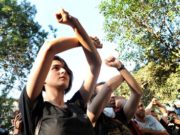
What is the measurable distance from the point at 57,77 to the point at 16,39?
15571 millimetres

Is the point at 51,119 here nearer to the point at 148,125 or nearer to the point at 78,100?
the point at 78,100

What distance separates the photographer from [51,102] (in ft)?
6.44

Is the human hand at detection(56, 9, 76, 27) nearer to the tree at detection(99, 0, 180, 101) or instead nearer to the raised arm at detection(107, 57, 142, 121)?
the raised arm at detection(107, 57, 142, 121)

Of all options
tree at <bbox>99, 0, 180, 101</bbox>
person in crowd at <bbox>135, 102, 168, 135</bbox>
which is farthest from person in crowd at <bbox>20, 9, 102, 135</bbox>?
tree at <bbox>99, 0, 180, 101</bbox>

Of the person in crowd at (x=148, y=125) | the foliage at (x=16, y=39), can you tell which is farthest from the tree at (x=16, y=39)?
the person in crowd at (x=148, y=125)

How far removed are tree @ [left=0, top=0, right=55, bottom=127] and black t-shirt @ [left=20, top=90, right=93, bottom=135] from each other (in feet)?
51.5

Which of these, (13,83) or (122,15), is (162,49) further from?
(13,83)

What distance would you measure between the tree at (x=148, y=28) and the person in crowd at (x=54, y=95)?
44.4ft

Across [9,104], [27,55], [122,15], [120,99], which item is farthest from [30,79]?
[9,104]

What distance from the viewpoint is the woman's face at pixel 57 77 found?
1.99 metres

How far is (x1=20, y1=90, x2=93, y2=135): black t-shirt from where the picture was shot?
1.79 metres

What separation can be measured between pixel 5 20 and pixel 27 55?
1.91 metres

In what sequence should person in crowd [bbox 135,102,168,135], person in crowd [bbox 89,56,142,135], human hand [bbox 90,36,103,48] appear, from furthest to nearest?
person in crowd [bbox 135,102,168,135], person in crowd [bbox 89,56,142,135], human hand [bbox 90,36,103,48]

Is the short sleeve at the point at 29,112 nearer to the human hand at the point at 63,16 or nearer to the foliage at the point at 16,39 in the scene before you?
the human hand at the point at 63,16
